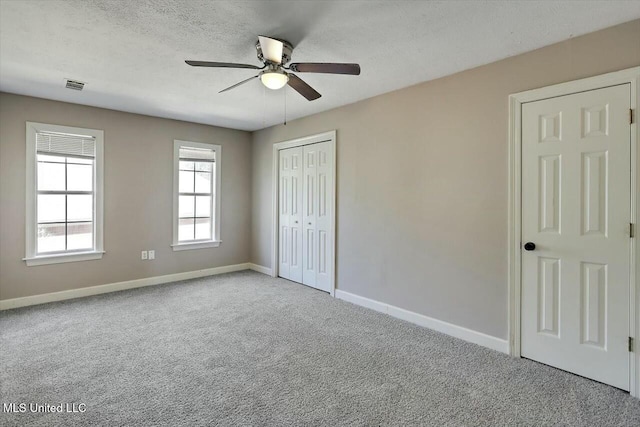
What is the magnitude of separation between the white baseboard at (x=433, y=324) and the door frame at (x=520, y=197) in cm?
14

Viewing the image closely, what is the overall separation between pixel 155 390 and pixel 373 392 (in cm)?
151

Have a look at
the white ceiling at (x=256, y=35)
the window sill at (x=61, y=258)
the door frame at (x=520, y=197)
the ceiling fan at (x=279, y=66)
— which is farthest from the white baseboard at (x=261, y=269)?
the door frame at (x=520, y=197)

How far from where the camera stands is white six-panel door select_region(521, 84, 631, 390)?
2.27 m

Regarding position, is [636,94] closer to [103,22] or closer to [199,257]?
[103,22]

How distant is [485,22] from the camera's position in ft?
7.40

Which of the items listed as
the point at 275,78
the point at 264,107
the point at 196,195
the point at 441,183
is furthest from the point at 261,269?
the point at 275,78

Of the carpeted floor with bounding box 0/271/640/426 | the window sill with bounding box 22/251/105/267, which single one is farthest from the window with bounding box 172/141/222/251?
the carpeted floor with bounding box 0/271/640/426

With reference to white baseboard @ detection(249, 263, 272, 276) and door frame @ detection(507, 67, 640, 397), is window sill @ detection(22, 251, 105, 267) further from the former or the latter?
door frame @ detection(507, 67, 640, 397)

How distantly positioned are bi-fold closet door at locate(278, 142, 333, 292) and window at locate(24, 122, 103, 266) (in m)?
2.60

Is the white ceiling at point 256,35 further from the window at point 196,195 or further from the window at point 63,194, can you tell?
the window at point 196,195

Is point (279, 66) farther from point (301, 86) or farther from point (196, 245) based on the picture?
point (196, 245)

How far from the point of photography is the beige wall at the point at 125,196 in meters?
3.84

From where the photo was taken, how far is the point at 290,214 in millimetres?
5191

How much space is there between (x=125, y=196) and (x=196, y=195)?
41.7 inches
